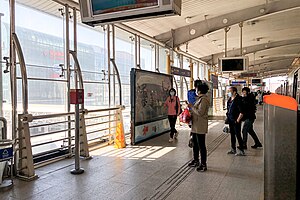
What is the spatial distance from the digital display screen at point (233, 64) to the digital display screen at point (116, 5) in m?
7.06

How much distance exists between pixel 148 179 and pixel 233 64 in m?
6.79

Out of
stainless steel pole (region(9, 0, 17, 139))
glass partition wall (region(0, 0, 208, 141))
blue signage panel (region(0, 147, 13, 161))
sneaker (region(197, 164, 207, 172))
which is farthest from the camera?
glass partition wall (region(0, 0, 208, 141))

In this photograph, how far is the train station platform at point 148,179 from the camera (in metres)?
3.20

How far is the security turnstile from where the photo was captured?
3.77ft

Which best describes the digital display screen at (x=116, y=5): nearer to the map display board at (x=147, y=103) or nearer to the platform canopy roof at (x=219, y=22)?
the platform canopy roof at (x=219, y=22)

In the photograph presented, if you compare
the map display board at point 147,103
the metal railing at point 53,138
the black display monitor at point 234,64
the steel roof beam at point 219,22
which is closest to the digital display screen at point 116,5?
the metal railing at point 53,138

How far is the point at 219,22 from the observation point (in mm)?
7941

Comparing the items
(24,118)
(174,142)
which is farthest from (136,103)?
(24,118)

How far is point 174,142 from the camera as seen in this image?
6.53 metres

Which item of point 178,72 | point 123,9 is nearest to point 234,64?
point 178,72

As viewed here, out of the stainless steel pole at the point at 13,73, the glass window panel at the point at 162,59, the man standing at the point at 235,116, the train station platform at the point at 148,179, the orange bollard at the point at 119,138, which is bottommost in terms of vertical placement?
the train station platform at the point at 148,179

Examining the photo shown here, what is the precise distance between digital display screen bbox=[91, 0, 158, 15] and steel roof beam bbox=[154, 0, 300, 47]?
18.2 ft

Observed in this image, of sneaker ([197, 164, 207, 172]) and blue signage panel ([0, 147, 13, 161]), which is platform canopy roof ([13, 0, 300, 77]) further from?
sneaker ([197, 164, 207, 172])

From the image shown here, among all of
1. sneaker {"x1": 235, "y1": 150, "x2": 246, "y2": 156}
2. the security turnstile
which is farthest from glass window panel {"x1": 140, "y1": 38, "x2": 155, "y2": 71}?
the security turnstile
